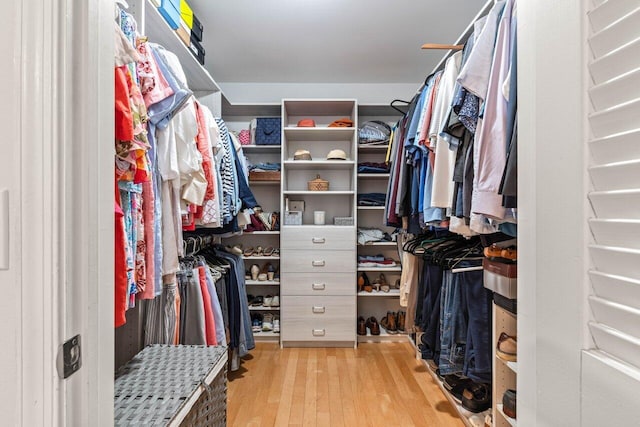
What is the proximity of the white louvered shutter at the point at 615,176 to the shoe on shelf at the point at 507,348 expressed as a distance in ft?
3.54

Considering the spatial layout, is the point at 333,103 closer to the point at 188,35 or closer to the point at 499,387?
the point at 188,35

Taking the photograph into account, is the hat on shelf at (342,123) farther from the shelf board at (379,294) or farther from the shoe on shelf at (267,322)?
the shoe on shelf at (267,322)

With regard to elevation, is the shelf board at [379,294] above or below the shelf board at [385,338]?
above

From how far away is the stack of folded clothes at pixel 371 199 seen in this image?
3.24 m

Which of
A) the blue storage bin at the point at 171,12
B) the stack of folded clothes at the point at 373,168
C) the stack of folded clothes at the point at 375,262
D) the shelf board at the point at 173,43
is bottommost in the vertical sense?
the stack of folded clothes at the point at 375,262

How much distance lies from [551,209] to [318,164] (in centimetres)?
268

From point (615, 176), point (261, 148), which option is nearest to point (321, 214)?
point (261, 148)

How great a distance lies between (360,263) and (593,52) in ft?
9.21

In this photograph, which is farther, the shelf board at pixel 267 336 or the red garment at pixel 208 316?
the shelf board at pixel 267 336

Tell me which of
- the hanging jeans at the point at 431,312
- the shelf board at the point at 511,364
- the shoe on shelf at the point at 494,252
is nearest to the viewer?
the shelf board at the point at 511,364

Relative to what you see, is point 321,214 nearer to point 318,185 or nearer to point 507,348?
point 318,185

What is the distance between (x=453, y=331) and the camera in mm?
1797

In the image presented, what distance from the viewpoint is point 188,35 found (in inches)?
77.0

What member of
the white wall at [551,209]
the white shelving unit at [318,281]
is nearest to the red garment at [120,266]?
the white wall at [551,209]
